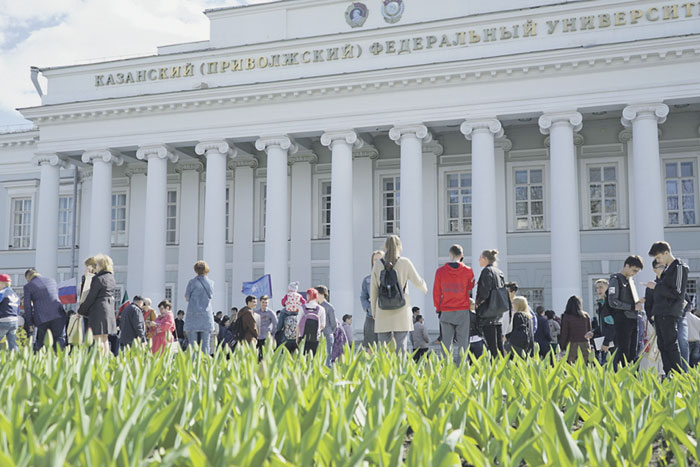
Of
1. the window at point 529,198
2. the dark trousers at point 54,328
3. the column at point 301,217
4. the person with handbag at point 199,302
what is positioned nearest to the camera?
the dark trousers at point 54,328

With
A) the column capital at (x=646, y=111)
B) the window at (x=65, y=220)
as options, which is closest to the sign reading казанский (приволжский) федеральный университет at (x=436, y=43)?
the column capital at (x=646, y=111)

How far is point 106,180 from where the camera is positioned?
2416 centimetres

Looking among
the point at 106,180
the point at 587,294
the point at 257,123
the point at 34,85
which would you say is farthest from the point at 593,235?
the point at 34,85

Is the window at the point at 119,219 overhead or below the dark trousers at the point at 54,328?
overhead

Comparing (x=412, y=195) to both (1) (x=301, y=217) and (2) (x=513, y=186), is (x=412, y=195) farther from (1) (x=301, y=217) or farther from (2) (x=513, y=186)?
(1) (x=301, y=217)

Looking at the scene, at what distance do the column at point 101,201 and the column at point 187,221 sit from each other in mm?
2735

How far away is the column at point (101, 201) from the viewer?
23688mm

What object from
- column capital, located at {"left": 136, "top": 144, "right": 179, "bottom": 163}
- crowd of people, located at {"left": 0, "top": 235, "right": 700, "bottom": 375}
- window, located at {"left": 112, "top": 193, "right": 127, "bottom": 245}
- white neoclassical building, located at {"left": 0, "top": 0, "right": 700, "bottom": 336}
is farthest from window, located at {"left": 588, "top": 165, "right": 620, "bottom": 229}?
window, located at {"left": 112, "top": 193, "right": 127, "bottom": 245}

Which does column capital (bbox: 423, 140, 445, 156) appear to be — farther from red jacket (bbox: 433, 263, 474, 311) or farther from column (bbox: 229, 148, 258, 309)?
red jacket (bbox: 433, 263, 474, 311)

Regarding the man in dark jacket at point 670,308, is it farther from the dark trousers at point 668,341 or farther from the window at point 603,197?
the window at point 603,197

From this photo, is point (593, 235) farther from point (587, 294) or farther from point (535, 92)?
point (535, 92)

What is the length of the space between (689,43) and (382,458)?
19.7 metres

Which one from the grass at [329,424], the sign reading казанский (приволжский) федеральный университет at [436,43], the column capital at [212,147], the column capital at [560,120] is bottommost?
the grass at [329,424]

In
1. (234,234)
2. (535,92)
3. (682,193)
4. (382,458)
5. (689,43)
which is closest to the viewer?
(382,458)
